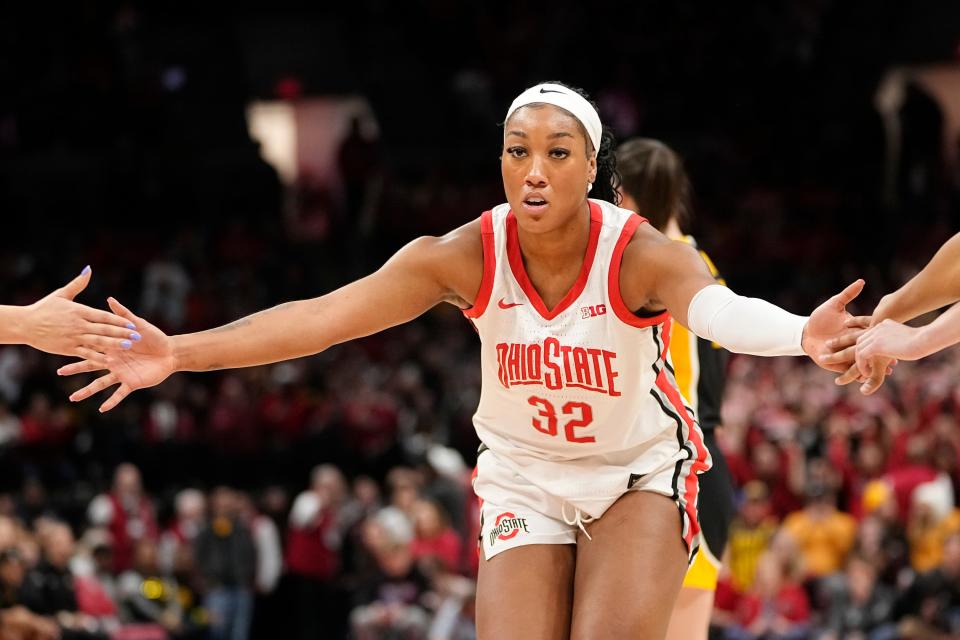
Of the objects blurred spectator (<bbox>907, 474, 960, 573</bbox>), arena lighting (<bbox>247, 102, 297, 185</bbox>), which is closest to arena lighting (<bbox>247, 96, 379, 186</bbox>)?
arena lighting (<bbox>247, 102, 297, 185</bbox>)

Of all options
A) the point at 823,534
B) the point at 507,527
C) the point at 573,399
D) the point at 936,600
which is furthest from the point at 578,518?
the point at 823,534

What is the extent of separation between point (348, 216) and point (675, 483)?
16.0 m

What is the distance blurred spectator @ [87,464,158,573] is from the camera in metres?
13.8

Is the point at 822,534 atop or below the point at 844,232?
below

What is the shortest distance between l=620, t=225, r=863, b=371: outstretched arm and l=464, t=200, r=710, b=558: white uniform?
0.44ft

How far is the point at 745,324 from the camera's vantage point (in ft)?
15.0

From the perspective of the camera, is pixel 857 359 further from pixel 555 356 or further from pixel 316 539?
pixel 316 539

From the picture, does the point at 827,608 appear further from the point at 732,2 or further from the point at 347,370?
the point at 732,2

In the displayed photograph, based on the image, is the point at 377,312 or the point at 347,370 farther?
the point at 347,370

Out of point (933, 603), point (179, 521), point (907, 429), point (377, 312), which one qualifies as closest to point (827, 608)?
point (933, 603)

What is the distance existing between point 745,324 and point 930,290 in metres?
0.83

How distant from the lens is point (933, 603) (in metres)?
10.7

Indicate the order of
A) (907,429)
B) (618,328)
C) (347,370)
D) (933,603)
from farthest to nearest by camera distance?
(347,370) < (907,429) < (933,603) < (618,328)

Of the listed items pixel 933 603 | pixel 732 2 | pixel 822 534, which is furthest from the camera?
pixel 732 2
